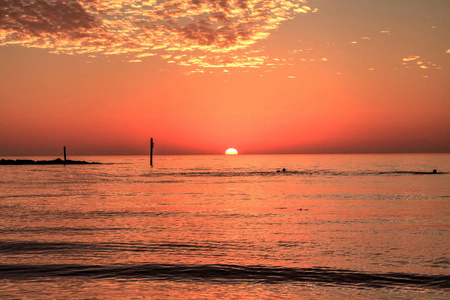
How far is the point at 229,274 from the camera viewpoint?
45.3 feet

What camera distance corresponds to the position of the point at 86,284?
12.7m

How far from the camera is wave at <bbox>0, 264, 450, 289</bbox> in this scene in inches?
511

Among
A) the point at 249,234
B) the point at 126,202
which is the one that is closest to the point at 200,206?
the point at 126,202

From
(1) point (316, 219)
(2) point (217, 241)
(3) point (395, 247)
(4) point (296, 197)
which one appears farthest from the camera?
(4) point (296, 197)

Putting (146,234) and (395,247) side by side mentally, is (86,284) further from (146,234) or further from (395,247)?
(395,247)

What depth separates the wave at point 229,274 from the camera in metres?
13.0

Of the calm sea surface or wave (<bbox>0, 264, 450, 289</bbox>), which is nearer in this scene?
the calm sea surface

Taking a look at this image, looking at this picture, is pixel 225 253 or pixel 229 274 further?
pixel 225 253

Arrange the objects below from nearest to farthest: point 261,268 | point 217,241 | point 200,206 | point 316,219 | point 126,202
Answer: point 261,268
point 217,241
point 316,219
point 200,206
point 126,202

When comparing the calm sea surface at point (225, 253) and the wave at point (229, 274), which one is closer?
the calm sea surface at point (225, 253)

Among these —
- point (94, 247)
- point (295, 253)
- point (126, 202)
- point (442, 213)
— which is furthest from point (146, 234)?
point (442, 213)

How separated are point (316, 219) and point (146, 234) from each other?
10.8 metres

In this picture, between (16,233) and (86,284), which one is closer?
(86,284)

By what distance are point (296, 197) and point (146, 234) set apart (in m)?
A: 22.3
